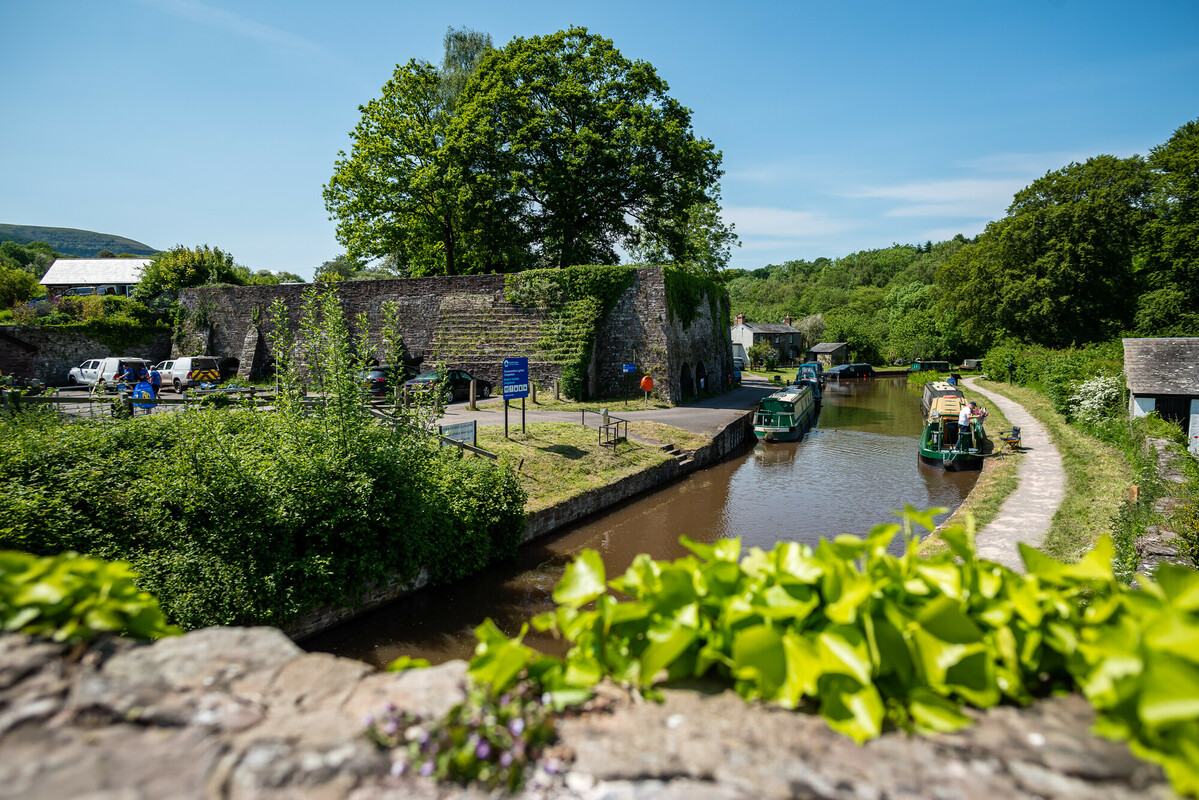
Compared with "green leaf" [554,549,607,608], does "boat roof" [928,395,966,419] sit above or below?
below

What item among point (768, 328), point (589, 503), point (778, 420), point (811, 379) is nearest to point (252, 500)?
point (589, 503)

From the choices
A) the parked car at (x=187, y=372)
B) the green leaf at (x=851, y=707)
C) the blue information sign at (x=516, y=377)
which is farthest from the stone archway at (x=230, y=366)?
the green leaf at (x=851, y=707)

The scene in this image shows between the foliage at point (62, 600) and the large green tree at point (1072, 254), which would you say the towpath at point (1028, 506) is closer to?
the foliage at point (62, 600)

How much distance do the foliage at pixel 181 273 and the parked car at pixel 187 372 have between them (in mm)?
9208

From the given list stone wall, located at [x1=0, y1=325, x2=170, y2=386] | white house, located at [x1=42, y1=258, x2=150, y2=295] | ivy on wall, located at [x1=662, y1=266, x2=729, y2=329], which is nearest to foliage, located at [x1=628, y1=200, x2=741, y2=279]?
ivy on wall, located at [x1=662, y1=266, x2=729, y2=329]

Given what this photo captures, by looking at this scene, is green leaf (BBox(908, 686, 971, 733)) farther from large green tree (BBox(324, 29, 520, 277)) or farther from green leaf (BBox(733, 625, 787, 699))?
large green tree (BBox(324, 29, 520, 277))

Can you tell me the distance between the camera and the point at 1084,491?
44.9 ft

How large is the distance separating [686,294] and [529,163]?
31.5ft

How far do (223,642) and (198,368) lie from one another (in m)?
32.6

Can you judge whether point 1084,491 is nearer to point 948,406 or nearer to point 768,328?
point 948,406

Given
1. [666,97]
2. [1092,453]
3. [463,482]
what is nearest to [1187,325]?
[1092,453]

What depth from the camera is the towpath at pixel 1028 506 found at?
34.9 ft

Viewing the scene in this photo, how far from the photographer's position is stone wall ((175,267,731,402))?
26828mm

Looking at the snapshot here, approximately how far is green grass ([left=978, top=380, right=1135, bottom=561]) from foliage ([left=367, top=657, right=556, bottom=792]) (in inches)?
345
